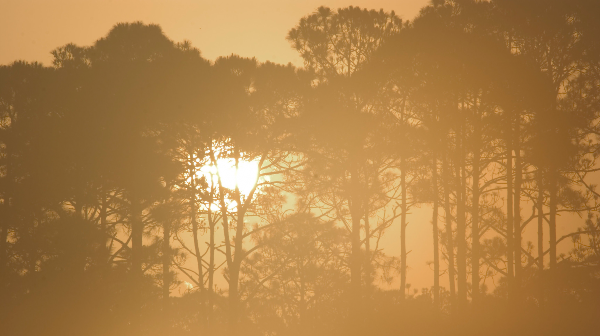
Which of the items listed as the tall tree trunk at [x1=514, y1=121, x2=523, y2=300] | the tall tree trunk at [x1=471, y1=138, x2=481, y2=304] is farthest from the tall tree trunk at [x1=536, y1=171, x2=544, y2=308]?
the tall tree trunk at [x1=471, y1=138, x2=481, y2=304]

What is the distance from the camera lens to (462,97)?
58.9ft

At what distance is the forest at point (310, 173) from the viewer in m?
17.9

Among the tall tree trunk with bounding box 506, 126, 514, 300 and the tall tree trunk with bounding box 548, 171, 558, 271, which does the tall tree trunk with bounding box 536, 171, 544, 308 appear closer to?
the tall tree trunk with bounding box 548, 171, 558, 271

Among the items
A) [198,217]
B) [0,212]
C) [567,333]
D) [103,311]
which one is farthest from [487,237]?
[0,212]

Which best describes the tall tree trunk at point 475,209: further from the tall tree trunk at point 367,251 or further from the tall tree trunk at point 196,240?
the tall tree trunk at point 196,240

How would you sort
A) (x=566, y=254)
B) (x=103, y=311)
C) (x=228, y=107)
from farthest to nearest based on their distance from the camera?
(x=566, y=254)
(x=228, y=107)
(x=103, y=311)

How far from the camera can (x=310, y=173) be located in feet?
68.3

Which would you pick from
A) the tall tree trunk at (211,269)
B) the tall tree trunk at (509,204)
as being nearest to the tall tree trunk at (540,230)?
the tall tree trunk at (509,204)

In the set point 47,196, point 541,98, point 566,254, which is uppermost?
point 541,98

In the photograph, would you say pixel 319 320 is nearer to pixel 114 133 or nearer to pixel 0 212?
pixel 114 133

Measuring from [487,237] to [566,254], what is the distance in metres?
2.91

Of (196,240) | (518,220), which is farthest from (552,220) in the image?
(196,240)

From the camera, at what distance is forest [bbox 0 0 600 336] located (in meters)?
17.9

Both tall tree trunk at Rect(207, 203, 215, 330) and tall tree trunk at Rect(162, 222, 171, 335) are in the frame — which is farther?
tall tree trunk at Rect(162, 222, 171, 335)
